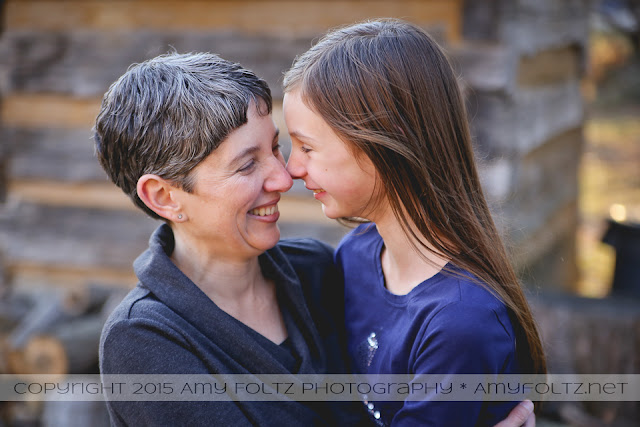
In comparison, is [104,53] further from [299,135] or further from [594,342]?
[594,342]

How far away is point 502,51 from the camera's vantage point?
11.5ft

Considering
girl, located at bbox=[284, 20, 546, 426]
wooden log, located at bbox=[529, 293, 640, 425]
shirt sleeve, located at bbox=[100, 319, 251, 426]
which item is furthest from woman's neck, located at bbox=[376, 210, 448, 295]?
wooden log, located at bbox=[529, 293, 640, 425]

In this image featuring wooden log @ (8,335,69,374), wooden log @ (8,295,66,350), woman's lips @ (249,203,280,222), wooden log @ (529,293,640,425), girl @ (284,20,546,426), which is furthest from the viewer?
wooden log @ (8,295,66,350)

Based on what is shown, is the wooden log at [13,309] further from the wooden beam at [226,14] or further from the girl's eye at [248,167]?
the girl's eye at [248,167]

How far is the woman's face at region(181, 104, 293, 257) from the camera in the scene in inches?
65.7

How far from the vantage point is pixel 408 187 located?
64.6 inches

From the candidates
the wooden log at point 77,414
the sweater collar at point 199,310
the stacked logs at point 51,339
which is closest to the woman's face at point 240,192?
the sweater collar at point 199,310

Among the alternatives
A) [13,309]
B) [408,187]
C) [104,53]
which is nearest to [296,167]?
[408,187]

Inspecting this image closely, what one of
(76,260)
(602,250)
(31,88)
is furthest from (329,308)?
(602,250)

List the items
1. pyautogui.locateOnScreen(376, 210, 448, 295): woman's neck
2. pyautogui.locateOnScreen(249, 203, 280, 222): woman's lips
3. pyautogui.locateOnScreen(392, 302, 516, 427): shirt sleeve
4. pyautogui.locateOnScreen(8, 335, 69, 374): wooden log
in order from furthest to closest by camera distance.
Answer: pyautogui.locateOnScreen(8, 335, 69, 374): wooden log, pyautogui.locateOnScreen(249, 203, 280, 222): woman's lips, pyautogui.locateOnScreen(376, 210, 448, 295): woman's neck, pyautogui.locateOnScreen(392, 302, 516, 427): shirt sleeve

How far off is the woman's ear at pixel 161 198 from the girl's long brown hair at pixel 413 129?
1.48 ft

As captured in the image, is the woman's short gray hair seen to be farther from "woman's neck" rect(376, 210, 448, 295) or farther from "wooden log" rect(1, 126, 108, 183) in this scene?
"wooden log" rect(1, 126, 108, 183)

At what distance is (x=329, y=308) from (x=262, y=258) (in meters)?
0.27

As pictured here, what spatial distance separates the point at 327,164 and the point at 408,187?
0.23 meters
